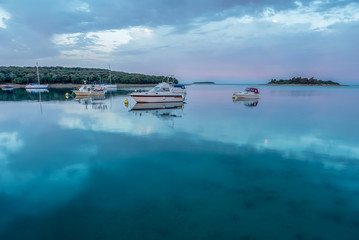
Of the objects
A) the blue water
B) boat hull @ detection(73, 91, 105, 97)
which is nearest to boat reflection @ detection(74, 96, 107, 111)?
boat hull @ detection(73, 91, 105, 97)

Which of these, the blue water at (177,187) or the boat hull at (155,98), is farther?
the boat hull at (155,98)

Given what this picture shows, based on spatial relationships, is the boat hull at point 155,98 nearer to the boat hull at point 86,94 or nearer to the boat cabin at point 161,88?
the boat cabin at point 161,88

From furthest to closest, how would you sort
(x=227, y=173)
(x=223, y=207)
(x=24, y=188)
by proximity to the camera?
(x=227, y=173) < (x=24, y=188) < (x=223, y=207)

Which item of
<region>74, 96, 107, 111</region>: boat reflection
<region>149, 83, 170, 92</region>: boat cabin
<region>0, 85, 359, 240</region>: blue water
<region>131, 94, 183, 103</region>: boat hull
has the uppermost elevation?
<region>149, 83, 170, 92</region>: boat cabin

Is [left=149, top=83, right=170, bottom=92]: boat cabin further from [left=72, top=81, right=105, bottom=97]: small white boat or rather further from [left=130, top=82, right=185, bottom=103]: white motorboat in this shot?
[left=72, top=81, right=105, bottom=97]: small white boat

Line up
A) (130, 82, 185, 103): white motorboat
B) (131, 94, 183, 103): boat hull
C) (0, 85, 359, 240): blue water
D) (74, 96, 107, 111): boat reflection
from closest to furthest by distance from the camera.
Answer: (0, 85, 359, 240): blue water
(74, 96, 107, 111): boat reflection
(130, 82, 185, 103): white motorboat
(131, 94, 183, 103): boat hull

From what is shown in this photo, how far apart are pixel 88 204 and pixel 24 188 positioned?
298 cm

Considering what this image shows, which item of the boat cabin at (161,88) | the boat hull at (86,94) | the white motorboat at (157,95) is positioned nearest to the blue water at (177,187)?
the white motorboat at (157,95)

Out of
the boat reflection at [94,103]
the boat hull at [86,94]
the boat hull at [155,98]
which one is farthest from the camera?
the boat hull at [86,94]

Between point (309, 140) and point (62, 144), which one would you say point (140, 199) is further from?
point (309, 140)

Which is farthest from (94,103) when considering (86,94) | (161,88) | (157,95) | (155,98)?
(86,94)

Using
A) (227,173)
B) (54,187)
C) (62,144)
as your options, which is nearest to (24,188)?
(54,187)

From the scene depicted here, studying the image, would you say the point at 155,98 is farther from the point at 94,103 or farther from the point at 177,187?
the point at 177,187

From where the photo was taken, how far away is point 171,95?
110 feet
